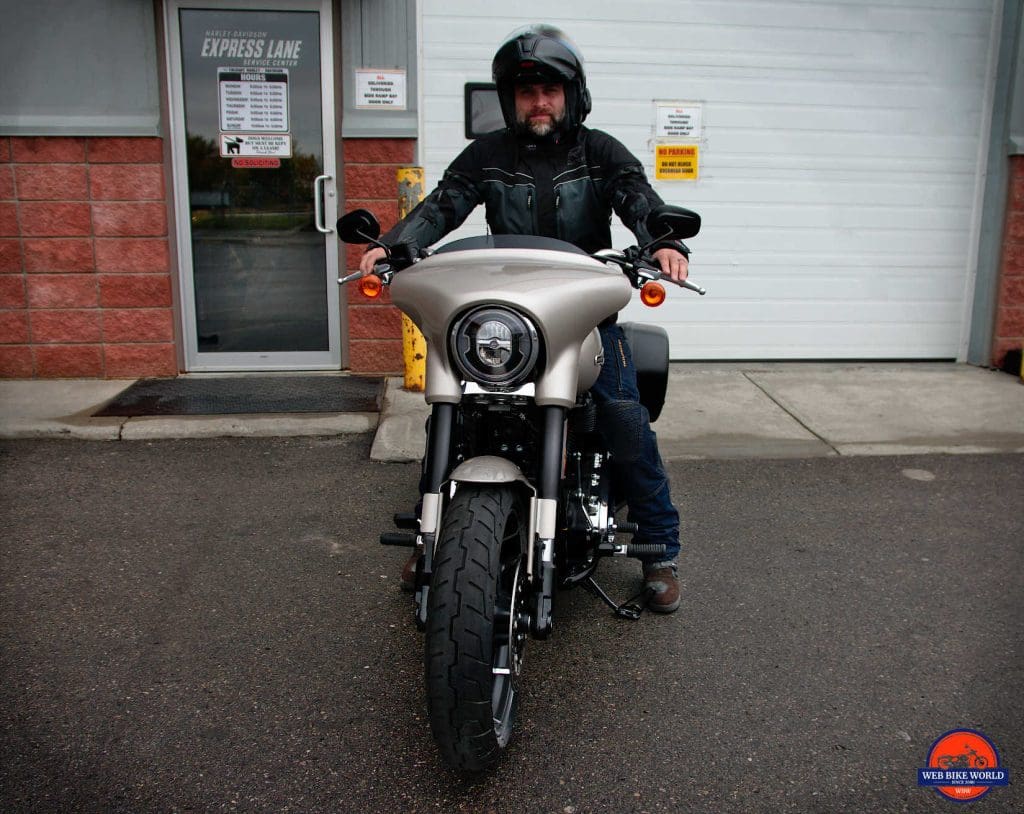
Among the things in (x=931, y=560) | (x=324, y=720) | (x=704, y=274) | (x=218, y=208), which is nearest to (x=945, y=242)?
(x=704, y=274)

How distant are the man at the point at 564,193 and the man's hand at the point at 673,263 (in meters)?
0.23

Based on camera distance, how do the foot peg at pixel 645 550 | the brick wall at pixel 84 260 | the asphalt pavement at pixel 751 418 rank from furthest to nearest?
the brick wall at pixel 84 260 < the asphalt pavement at pixel 751 418 < the foot peg at pixel 645 550

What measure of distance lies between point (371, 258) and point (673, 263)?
36.6 inches

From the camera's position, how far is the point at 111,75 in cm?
651

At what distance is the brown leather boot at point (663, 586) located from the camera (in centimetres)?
360

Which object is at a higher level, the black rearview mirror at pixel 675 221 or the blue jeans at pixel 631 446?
the black rearview mirror at pixel 675 221

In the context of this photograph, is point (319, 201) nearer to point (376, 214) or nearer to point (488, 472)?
point (376, 214)

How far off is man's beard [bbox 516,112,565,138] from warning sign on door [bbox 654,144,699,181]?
3.97 m

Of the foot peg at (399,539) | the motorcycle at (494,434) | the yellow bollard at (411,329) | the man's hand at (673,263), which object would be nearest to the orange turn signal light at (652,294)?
the motorcycle at (494,434)

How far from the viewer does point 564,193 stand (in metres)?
3.52

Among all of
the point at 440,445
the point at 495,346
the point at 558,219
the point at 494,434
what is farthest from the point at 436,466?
the point at 558,219

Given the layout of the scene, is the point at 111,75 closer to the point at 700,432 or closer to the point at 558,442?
the point at 700,432

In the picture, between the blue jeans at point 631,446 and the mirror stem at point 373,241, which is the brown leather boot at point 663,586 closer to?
the blue jeans at point 631,446

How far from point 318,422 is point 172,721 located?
3.11 m
